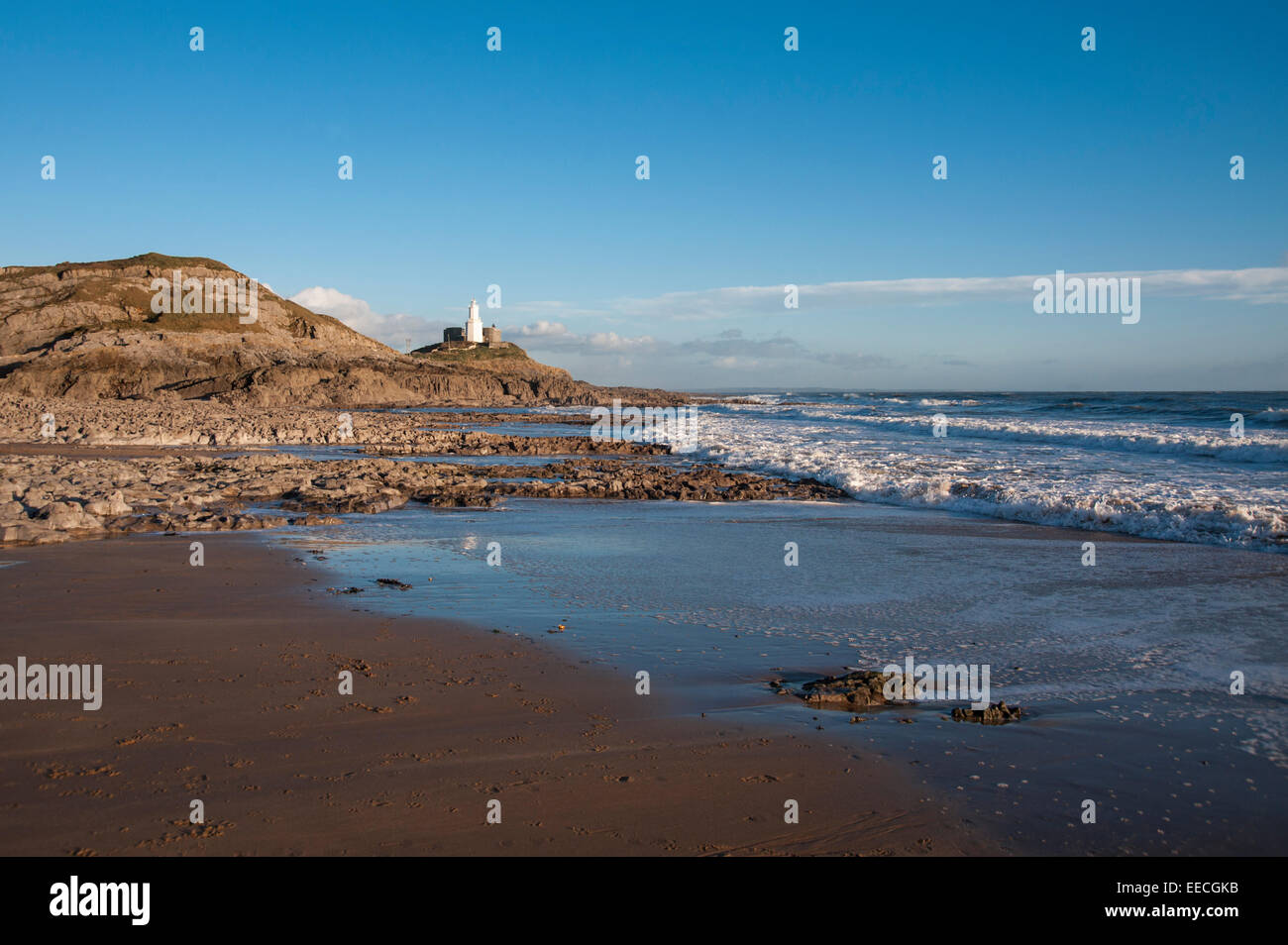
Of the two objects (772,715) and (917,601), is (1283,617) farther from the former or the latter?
(772,715)

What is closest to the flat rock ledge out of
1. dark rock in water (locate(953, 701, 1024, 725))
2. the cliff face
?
dark rock in water (locate(953, 701, 1024, 725))

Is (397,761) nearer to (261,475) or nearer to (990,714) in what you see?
(990,714)

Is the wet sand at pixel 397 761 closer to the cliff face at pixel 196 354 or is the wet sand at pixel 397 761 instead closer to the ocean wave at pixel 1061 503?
the ocean wave at pixel 1061 503

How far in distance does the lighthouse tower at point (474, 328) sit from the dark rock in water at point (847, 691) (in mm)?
104084

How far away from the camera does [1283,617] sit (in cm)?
693

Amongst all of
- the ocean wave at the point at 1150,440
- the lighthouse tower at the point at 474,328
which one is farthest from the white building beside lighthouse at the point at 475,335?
the ocean wave at the point at 1150,440

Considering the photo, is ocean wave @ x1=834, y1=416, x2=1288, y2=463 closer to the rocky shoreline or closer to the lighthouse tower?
the rocky shoreline

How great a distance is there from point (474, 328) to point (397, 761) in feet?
350

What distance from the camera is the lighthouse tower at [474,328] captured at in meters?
107

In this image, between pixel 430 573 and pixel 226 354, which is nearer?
pixel 430 573

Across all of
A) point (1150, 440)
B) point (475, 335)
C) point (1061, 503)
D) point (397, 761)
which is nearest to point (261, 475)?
point (397, 761)

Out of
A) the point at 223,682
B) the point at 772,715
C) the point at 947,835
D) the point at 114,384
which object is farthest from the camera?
the point at 114,384
